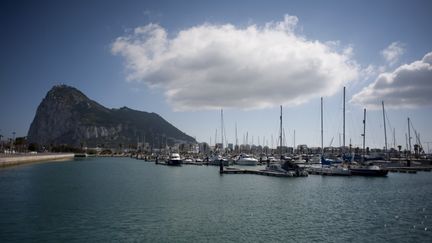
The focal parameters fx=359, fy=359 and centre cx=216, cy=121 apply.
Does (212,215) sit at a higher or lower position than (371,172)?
lower

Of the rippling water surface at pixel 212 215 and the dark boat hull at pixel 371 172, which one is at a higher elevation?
the dark boat hull at pixel 371 172

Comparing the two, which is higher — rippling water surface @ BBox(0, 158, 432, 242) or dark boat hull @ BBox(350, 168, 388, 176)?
dark boat hull @ BBox(350, 168, 388, 176)

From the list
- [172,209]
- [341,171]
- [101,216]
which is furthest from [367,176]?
[101,216]

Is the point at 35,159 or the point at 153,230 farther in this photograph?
the point at 35,159

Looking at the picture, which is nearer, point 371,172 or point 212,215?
point 212,215

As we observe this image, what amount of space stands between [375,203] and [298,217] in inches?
577

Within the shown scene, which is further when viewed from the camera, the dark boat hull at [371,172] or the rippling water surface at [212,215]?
the dark boat hull at [371,172]

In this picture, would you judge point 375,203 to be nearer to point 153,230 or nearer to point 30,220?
point 153,230

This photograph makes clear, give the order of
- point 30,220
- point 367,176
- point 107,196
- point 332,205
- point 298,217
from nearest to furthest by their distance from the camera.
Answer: point 30,220
point 298,217
point 332,205
point 107,196
point 367,176

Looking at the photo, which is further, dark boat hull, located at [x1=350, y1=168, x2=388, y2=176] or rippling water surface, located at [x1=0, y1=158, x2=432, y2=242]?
dark boat hull, located at [x1=350, y1=168, x2=388, y2=176]

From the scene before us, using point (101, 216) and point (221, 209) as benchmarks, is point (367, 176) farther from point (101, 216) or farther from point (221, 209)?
point (101, 216)

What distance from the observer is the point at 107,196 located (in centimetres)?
4778

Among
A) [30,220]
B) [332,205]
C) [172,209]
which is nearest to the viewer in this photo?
[30,220]

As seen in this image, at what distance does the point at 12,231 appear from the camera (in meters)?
28.6
